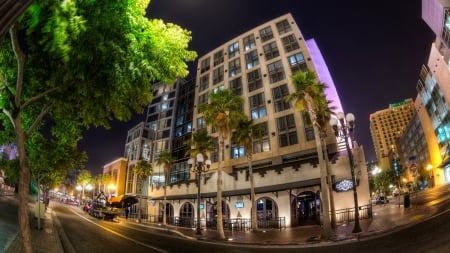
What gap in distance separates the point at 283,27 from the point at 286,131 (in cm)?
2233

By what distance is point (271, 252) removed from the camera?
45.8ft

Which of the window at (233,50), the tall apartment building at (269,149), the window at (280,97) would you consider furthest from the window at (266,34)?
the window at (280,97)

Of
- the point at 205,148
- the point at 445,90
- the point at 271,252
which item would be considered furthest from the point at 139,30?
the point at 445,90

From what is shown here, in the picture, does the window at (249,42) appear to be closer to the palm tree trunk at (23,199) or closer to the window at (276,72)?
the window at (276,72)

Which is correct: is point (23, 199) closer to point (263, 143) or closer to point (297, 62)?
point (263, 143)

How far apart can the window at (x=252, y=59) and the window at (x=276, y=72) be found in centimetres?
367

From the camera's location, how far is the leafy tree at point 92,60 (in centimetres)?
513

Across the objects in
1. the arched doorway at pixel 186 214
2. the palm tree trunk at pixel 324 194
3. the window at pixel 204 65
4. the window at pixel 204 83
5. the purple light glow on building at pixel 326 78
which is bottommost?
the arched doorway at pixel 186 214

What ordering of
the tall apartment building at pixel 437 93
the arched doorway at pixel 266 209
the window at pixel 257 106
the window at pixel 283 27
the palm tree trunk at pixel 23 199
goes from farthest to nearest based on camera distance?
the tall apartment building at pixel 437 93 → the window at pixel 283 27 → the window at pixel 257 106 → the arched doorway at pixel 266 209 → the palm tree trunk at pixel 23 199

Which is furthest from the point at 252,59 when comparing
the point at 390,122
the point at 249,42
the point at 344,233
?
the point at 390,122

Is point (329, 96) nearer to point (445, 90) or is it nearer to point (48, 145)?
point (48, 145)

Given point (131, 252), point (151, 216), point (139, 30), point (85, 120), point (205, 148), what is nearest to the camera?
point (139, 30)

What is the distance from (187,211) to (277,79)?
2741 cm

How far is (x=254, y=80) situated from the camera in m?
47.4
